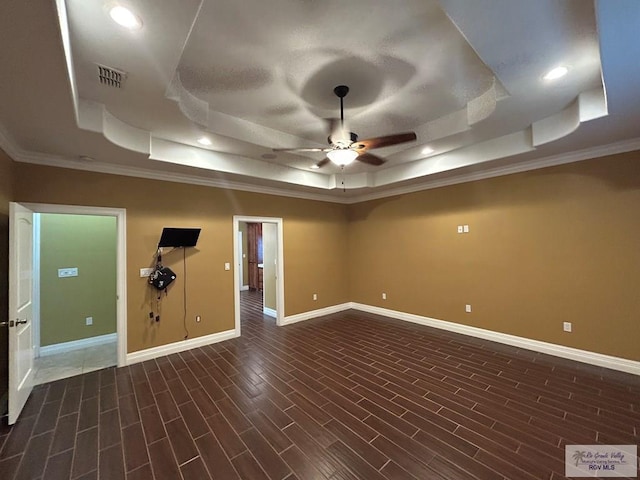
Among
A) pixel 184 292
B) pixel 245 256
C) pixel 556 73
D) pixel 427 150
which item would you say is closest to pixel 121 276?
pixel 184 292

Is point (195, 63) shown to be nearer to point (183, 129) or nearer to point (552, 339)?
point (183, 129)

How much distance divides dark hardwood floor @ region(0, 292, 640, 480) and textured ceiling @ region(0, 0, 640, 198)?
282 centimetres

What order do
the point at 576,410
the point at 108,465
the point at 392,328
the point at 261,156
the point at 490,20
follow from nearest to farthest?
the point at 490,20 < the point at 108,465 < the point at 576,410 < the point at 261,156 < the point at 392,328

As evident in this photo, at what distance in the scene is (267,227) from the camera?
633cm

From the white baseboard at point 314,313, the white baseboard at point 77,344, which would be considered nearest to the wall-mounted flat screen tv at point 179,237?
the white baseboard at point 77,344

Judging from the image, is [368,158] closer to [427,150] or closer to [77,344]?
Answer: [427,150]

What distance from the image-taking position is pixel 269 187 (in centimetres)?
530

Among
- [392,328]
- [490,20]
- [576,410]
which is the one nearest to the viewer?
[490,20]

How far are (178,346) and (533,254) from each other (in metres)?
5.63

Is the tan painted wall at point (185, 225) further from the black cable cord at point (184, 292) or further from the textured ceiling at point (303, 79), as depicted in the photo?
the textured ceiling at point (303, 79)

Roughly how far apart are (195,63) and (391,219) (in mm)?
4609

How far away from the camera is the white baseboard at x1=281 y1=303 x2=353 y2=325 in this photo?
5573 millimetres

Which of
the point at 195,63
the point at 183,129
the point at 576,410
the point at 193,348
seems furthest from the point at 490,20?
the point at 193,348

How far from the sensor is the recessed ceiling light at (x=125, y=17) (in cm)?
154
